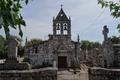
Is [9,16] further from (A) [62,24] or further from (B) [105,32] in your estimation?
(A) [62,24]

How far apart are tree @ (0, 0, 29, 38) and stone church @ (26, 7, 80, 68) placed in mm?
32056

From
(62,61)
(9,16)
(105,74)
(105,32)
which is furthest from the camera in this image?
(62,61)

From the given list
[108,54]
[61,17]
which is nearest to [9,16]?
[108,54]

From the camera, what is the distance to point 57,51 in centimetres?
3425

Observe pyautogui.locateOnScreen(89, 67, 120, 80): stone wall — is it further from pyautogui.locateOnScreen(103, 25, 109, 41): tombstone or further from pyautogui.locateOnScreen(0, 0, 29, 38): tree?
pyautogui.locateOnScreen(103, 25, 109, 41): tombstone

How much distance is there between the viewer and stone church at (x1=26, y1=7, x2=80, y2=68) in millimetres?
34094

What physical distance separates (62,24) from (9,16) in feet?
112

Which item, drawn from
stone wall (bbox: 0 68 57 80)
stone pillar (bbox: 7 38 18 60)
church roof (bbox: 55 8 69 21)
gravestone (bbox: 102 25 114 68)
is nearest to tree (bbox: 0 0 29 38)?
stone wall (bbox: 0 68 57 80)

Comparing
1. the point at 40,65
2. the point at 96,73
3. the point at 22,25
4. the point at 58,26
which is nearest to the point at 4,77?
the point at 96,73

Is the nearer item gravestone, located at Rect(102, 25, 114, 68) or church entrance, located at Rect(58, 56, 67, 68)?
gravestone, located at Rect(102, 25, 114, 68)

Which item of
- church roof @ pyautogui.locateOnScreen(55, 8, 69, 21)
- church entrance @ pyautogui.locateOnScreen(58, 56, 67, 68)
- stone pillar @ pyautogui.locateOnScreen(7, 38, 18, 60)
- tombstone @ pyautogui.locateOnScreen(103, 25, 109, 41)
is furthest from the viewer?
church roof @ pyautogui.locateOnScreen(55, 8, 69, 21)

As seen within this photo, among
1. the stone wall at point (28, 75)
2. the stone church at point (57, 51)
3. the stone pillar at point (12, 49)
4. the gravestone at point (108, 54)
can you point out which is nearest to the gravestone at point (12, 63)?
the stone pillar at point (12, 49)

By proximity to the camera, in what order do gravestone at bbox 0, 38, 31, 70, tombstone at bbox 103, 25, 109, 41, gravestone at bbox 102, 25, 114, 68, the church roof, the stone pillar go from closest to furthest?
gravestone at bbox 0, 38, 31, 70 < the stone pillar < gravestone at bbox 102, 25, 114, 68 < tombstone at bbox 103, 25, 109, 41 < the church roof

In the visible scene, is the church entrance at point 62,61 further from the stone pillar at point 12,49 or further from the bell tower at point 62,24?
the stone pillar at point 12,49
